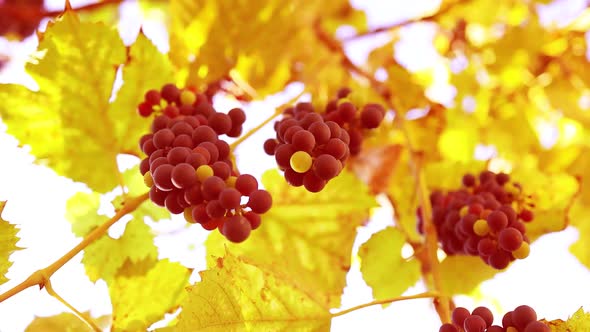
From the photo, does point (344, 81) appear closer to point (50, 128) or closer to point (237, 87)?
point (237, 87)

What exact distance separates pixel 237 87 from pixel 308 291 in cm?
56

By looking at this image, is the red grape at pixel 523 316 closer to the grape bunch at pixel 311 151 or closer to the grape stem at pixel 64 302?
the grape bunch at pixel 311 151

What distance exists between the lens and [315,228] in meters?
0.81

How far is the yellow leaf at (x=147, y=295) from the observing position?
2.34 feet

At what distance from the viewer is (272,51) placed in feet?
3.47

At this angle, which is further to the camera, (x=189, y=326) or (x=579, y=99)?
(x=579, y=99)

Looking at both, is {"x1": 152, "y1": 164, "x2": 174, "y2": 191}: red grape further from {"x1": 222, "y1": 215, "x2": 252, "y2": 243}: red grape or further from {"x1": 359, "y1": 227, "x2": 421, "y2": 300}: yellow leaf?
{"x1": 359, "y1": 227, "x2": 421, "y2": 300}: yellow leaf

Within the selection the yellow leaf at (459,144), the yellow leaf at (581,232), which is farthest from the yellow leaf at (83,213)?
the yellow leaf at (581,232)

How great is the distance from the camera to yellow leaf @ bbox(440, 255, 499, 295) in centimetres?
84

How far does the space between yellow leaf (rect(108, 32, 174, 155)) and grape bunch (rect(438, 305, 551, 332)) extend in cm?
50

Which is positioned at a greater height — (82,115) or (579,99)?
(579,99)

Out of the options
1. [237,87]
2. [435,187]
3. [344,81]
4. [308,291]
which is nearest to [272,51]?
[237,87]

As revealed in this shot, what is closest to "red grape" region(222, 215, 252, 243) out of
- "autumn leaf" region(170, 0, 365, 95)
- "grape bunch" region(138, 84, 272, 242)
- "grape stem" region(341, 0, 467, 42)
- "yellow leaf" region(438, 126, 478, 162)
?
"grape bunch" region(138, 84, 272, 242)

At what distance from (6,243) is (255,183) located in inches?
11.8
